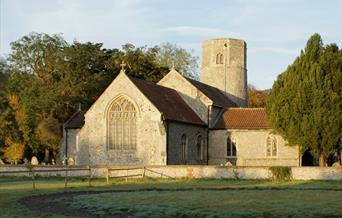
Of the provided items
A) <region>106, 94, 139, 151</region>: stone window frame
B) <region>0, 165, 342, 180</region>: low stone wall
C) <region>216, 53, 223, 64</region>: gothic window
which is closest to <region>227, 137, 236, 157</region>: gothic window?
<region>106, 94, 139, 151</region>: stone window frame

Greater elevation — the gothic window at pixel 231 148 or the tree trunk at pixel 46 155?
the gothic window at pixel 231 148

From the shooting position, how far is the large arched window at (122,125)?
145 ft

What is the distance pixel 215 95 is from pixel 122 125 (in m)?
13.1

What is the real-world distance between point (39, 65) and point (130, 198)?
4448 cm

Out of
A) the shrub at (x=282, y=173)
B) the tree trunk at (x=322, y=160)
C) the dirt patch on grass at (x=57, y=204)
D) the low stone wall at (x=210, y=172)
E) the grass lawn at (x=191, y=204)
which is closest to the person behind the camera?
the grass lawn at (x=191, y=204)

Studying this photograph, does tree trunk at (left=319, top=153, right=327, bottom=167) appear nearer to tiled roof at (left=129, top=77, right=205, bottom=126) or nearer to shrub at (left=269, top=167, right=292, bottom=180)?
shrub at (left=269, top=167, right=292, bottom=180)

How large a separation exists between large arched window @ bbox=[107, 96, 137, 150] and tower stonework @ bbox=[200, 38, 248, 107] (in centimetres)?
1841

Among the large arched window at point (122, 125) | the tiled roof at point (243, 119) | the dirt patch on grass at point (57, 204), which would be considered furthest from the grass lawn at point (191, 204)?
the tiled roof at point (243, 119)

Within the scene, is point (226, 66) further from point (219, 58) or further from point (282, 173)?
point (282, 173)

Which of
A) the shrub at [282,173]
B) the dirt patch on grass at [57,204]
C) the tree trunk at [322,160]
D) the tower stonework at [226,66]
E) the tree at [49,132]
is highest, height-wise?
the tower stonework at [226,66]

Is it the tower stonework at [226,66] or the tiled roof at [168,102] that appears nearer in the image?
the tiled roof at [168,102]

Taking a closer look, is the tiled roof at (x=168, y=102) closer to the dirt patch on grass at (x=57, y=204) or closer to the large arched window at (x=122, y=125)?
the large arched window at (x=122, y=125)

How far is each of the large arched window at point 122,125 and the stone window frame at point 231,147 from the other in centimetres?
847

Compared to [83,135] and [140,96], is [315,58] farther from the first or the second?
[83,135]
